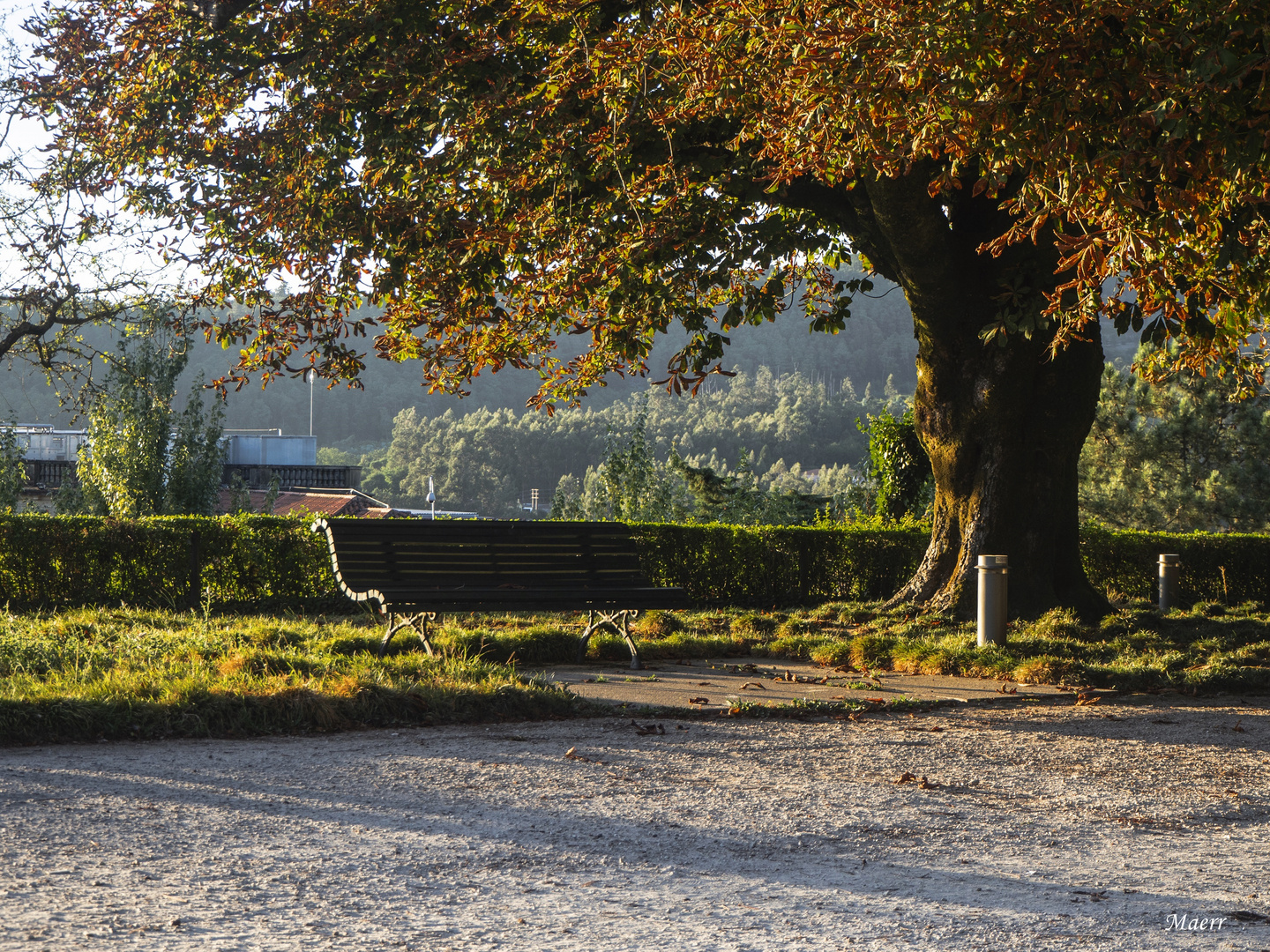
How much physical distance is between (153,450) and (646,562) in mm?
11812

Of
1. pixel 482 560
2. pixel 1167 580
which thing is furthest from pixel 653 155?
pixel 1167 580

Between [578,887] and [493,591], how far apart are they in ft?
15.4

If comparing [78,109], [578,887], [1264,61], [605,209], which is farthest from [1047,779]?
[78,109]

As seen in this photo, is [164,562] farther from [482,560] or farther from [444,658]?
[444,658]

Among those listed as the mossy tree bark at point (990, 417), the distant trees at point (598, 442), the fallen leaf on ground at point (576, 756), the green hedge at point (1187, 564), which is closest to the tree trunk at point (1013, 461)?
the mossy tree bark at point (990, 417)

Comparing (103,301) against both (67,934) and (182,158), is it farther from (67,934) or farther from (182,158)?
(67,934)

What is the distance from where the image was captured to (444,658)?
749 centimetres

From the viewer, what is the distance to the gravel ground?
308 centimetres

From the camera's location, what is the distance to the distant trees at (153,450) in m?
21.5

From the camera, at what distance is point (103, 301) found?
13938 mm

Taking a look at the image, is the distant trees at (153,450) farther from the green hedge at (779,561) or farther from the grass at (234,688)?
the grass at (234,688)

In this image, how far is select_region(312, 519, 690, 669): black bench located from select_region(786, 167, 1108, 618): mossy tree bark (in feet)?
11.4

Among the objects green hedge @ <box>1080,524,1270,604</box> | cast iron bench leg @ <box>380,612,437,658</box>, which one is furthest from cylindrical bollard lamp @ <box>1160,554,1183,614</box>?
cast iron bench leg @ <box>380,612,437,658</box>

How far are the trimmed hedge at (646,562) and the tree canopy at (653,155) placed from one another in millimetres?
2875
